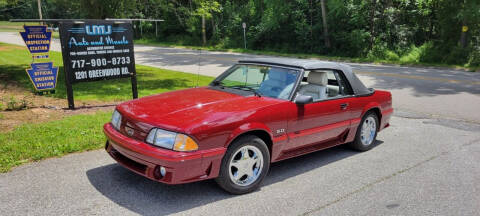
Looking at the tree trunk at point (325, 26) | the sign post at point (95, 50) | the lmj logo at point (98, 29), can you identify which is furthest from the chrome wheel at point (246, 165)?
the tree trunk at point (325, 26)

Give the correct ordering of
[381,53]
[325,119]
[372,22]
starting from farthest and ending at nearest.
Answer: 1. [372,22]
2. [381,53]
3. [325,119]

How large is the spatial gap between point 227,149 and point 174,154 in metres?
0.62

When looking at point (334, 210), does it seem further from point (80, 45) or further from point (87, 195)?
point (80, 45)

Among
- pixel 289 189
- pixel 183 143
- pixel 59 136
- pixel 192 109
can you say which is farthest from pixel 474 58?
pixel 183 143

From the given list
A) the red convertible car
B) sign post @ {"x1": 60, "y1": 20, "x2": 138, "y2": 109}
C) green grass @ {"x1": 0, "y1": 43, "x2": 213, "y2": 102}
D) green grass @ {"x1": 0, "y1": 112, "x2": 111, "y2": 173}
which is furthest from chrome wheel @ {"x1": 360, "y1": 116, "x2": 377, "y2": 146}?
green grass @ {"x1": 0, "y1": 43, "x2": 213, "y2": 102}

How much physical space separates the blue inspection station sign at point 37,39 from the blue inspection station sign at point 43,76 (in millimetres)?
265

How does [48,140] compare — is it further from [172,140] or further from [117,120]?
[172,140]

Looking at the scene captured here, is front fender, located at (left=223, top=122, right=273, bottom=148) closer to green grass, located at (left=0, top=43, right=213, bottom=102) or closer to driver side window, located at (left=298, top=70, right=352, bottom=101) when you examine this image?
driver side window, located at (left=298, top=70, right=352, bottom=101)

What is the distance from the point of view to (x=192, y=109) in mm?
4492

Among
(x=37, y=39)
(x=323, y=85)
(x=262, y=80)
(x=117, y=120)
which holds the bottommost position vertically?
(x=117, y=120)

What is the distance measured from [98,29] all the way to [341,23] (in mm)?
23386

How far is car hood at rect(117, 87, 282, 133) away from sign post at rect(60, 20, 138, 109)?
12.3 feet

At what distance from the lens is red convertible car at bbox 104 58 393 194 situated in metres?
4.00

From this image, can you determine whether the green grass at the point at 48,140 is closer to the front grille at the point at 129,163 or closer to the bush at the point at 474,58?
the front grille at the point at 129,163
